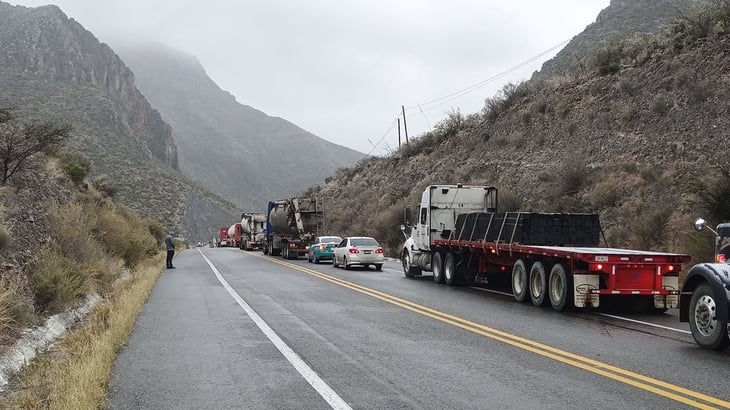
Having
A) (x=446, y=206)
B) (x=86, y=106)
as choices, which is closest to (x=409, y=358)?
(x=446, y=206)

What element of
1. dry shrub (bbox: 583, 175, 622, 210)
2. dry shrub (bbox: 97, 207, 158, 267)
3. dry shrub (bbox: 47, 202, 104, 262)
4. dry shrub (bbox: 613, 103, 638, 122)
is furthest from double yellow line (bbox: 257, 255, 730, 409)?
dry shrub (bbox: 613, 103, 638, 122)

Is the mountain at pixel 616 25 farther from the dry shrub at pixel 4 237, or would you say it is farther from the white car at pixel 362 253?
the dry shrub at pixel 4 237

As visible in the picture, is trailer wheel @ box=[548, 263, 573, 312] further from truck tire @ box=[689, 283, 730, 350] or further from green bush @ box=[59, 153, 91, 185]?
green bush @ box=[59, 153, 91, 185]

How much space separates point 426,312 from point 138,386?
695 centimetres

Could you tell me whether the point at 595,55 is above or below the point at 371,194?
above

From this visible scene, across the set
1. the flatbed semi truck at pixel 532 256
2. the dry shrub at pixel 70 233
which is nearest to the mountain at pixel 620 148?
the flatbed semi truck at pixel 532 256

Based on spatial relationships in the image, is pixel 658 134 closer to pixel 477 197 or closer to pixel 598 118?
pixel 598 118

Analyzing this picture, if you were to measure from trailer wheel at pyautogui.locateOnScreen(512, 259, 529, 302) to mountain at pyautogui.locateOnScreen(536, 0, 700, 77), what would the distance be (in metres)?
36.1

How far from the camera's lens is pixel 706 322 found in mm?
9164

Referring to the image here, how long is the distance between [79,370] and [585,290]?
9.16 m

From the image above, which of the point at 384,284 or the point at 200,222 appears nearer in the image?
the point at 384,284

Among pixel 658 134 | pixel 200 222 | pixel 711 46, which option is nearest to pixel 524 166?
pixel 658 134

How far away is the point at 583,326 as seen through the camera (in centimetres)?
1134

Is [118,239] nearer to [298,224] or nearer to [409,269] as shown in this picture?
[409,269]
